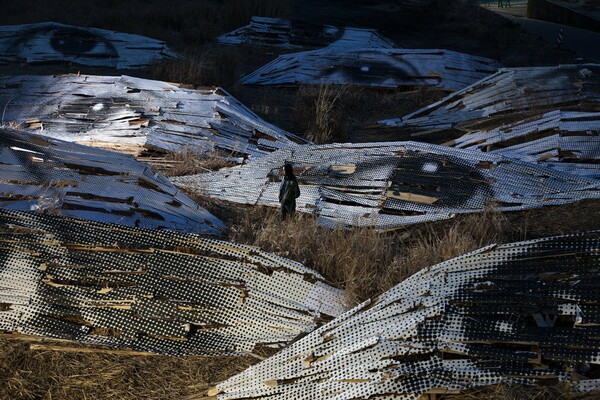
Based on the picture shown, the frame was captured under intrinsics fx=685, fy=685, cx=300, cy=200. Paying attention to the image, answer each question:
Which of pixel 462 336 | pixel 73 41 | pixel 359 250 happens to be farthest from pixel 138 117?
pixel 73 41

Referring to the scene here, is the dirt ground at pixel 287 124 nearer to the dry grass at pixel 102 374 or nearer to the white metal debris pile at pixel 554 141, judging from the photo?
the dry grass at pixel 102 374

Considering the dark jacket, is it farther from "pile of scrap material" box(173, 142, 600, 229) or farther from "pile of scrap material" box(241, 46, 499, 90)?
"pile of scrap material" box(241, 46, 499, 90)

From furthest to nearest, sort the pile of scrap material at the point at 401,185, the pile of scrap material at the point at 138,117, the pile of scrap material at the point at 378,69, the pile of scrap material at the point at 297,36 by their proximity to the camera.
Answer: the pile of scrap material at the point at 297,36 < the pile of scrap material at the point at 378,69 < the pile of scrap material at the point at 138,117 < the pile of scrap material at the point at 401,185

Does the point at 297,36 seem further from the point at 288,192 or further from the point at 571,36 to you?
the point at 288,192

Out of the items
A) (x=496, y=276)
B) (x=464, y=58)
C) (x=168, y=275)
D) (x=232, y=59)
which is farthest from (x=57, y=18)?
(x=496, y=276)

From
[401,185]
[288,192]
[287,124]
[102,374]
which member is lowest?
[287,124]

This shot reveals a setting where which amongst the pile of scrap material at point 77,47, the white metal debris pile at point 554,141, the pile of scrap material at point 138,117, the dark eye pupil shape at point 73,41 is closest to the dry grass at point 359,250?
the white metal debris pile at point 554,141

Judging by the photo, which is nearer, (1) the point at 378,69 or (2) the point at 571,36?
(1) the point at 378,69
